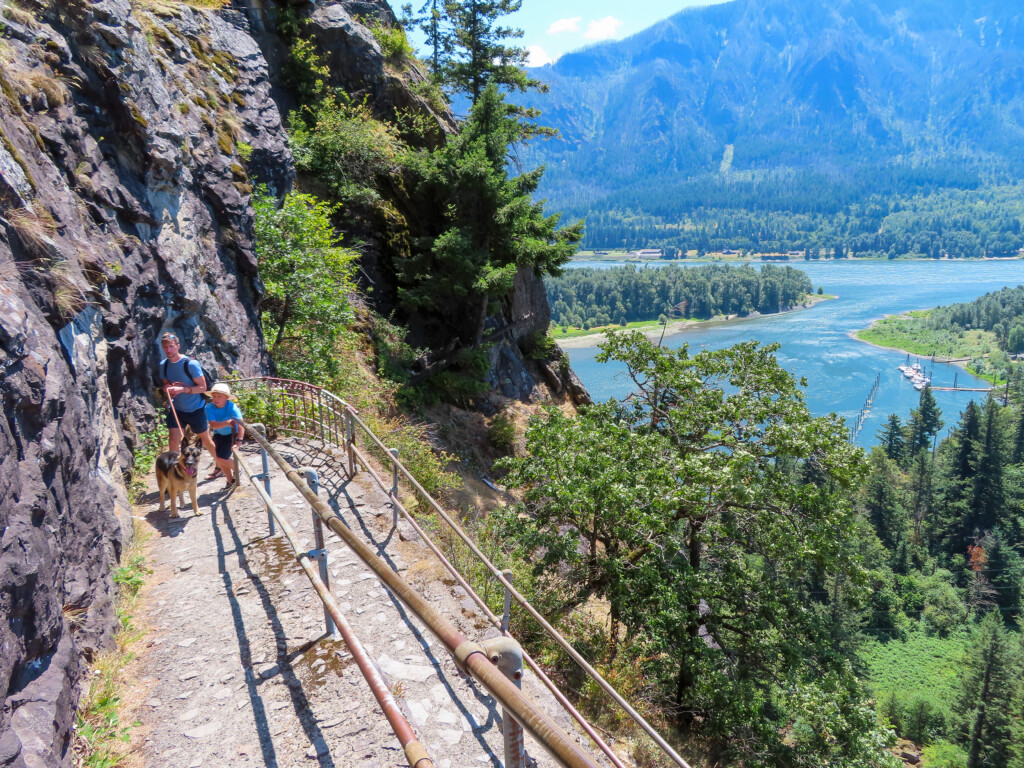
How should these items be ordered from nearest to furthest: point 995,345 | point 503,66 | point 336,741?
point 336,741 < point 503,66 < point 995,345

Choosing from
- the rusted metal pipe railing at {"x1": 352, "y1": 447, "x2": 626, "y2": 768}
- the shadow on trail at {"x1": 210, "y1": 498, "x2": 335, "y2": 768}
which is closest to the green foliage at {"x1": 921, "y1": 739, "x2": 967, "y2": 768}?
the rusted metal pipe railing at {"x1": 352, "y1": 447, "x2": 626, "y2": 768}

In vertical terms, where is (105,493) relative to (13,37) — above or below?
below

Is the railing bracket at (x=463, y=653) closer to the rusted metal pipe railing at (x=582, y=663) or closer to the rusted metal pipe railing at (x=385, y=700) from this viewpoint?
the rusted metal pipe railing at (x=385, y=700)

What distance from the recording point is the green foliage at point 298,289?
1322cm

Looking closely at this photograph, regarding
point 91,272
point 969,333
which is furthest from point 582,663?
point 969,333

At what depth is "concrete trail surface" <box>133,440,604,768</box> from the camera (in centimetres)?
404

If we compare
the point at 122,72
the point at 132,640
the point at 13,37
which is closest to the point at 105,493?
the point at 132,640

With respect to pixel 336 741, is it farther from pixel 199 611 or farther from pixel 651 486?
pixel 651 486

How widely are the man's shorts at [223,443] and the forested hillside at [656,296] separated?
125967 mm

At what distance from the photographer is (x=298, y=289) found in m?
13.6

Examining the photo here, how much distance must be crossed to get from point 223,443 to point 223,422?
0.35m

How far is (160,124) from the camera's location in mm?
9539

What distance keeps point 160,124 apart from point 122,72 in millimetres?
908

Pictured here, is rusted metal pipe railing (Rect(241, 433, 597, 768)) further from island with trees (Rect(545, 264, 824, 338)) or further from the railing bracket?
island with trees (Rect(545, 264, 824, 338))
